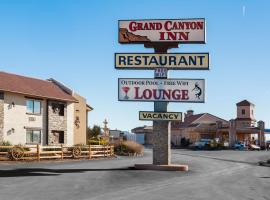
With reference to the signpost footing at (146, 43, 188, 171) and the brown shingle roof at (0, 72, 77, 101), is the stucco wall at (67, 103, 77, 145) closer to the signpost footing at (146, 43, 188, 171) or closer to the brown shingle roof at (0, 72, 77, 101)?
the brown shingle roof at (0, 72, 77, 101)

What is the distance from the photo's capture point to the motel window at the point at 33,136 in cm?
4372

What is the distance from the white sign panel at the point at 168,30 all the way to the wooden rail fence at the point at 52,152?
11.6m

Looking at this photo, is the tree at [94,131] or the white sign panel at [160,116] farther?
the tree at [94,131]

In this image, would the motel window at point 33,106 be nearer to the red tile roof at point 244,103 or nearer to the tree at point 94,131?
the tree at point 94,131

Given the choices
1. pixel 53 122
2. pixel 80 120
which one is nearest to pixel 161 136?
pixel 53 122

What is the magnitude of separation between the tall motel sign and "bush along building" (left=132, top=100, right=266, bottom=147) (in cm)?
5805

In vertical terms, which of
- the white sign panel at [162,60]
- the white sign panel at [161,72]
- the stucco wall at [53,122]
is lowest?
the stucco wall at [53,122]

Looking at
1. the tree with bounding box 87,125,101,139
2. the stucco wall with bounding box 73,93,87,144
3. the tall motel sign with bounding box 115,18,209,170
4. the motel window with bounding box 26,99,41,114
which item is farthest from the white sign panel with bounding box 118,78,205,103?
the tree with bounding box 87,125,101,139

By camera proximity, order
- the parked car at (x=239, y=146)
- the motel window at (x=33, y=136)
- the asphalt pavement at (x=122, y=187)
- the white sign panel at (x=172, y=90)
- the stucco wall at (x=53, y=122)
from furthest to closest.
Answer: the parked car at (x=239, y=146), the stucco wall at (x=53, y=122), the motel window at (x=33, y=136), the white sign panel at (x=172, y=90), the asphalt pavement at (x=122, y=187)

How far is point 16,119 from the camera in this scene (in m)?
42.3

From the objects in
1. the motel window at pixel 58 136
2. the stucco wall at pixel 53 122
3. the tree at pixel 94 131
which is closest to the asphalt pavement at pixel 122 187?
the stucco wall at pixel 53 122

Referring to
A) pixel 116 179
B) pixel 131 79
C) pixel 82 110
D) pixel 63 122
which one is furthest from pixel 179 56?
pixel 82 110

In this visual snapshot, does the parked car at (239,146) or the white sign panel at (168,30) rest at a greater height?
the white sign panel at (168,30)

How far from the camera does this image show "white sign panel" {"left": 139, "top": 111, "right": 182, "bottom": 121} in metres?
28.0
